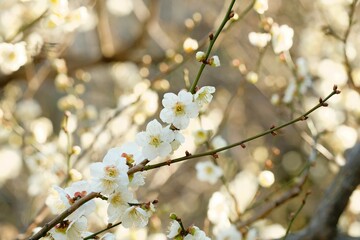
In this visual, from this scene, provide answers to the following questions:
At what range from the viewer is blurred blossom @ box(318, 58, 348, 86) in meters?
4.09

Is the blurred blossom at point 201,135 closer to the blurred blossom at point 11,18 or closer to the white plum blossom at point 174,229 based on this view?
the white plum blossom at point 174,229

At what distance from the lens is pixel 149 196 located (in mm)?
3055

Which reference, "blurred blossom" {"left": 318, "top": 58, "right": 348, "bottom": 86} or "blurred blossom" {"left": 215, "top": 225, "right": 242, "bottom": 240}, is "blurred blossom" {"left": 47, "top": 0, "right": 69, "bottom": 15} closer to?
"blurred blossom" {"left": 215, "top": 225, "right": 242, "bottom": 240}

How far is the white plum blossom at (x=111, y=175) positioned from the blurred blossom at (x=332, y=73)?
109 inches

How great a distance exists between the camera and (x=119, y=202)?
151 centimetres

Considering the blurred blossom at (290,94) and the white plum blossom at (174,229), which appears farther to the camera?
the blurred blossom at (290,94)

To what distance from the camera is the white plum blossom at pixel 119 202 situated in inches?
58.9

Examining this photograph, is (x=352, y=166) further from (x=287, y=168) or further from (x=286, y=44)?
(x=287, y=168)

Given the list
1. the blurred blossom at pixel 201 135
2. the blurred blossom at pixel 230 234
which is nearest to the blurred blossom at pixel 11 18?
the blurred blossom at pixel 201 135

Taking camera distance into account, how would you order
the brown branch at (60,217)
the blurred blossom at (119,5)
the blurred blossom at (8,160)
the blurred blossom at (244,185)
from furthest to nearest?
the blurred blossom at (119,5) → the blurred blossom at (8,160) → the blurred blossom at (244,185) → the brown branch at (60,217)

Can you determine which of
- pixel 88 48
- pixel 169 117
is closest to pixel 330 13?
pixel 169 117

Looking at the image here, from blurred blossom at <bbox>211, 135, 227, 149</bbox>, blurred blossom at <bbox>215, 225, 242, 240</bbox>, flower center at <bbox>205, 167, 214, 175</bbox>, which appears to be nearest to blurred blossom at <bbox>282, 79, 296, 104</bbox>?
blurred blossom at <bbox>211, 135, 227, 149</bbox>

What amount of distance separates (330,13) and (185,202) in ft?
7.15

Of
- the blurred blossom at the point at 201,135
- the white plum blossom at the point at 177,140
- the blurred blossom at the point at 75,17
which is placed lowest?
the blurred blossom at the point at 201,135
